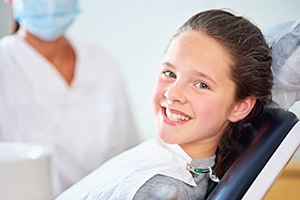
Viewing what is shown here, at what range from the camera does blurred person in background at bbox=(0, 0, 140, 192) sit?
83.3 inches

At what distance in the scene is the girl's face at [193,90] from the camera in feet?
3.86

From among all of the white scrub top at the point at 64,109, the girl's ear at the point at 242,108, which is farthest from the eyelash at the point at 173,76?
the white scrub top at the point at 64,109

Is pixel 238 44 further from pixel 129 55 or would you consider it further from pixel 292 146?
pixel 129 55

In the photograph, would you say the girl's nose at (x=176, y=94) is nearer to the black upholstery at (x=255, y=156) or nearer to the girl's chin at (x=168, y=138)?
the girl's chin at (x=168, y=138)

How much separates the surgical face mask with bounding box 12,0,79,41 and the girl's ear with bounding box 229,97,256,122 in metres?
1.16

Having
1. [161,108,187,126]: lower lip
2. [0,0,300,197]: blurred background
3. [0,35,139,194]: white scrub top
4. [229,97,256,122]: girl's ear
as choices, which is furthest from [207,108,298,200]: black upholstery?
[0,0,300,197]: blurred background

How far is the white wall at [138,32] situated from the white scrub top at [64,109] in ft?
1.12

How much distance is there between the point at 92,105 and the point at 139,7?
1.95 ft

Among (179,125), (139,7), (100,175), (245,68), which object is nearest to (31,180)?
(100,175)

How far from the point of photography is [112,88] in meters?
2.29

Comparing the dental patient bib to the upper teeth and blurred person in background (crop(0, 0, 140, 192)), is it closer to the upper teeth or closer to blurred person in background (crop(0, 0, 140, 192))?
the upper teeth

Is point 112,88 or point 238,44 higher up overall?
point 238,44

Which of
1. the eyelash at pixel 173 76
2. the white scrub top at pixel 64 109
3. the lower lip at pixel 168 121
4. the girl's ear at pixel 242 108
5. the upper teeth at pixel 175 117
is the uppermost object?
the eyelash at pixel 173 76

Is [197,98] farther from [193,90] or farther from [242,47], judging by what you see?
[242,47]
